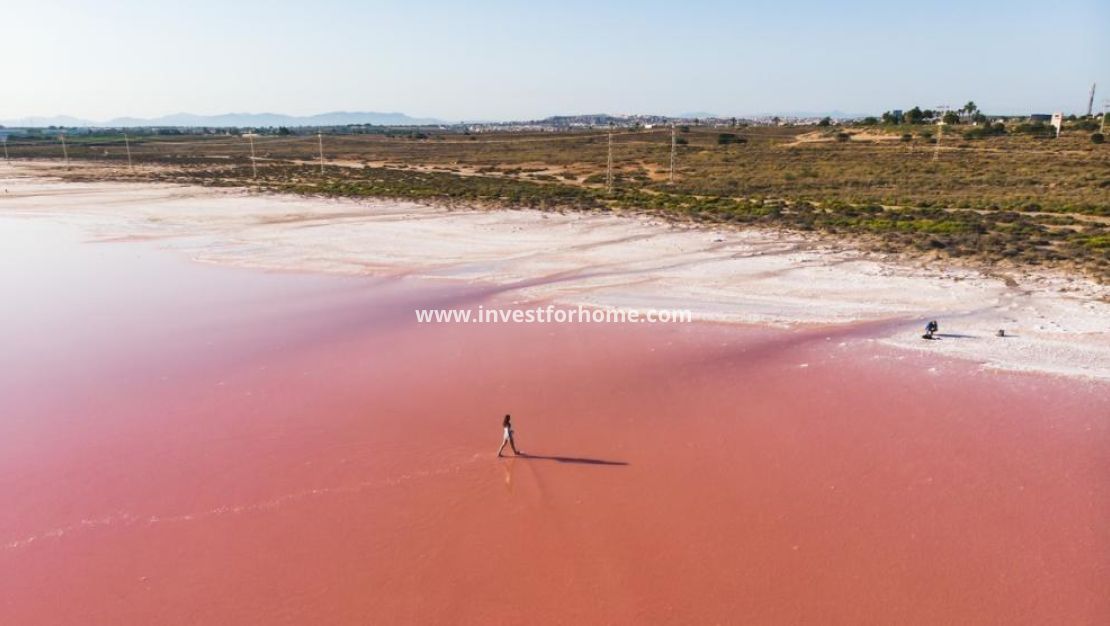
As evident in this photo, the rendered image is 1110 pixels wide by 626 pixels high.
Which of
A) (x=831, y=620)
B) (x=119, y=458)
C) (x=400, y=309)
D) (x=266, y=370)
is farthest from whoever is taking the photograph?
(x=400, y=309)

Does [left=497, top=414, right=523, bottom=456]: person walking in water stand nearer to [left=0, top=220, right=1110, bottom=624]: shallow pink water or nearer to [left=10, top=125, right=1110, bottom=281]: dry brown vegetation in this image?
[left=0, top=220, right=1110, bottom=624]: shallow pink water

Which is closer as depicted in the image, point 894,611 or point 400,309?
point 894,611

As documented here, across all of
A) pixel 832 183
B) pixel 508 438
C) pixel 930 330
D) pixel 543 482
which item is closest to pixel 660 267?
pixel 930 330

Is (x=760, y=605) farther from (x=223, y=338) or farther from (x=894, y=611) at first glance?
(x=223, y=338)

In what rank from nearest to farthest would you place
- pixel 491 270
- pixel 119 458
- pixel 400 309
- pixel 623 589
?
pixel 623 589 → pixel 119 458 → pixel 400 309 → pixel 491 270

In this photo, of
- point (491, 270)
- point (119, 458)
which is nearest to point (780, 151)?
point (491, 270)

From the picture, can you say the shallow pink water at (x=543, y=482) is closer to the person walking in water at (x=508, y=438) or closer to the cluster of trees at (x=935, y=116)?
the person walking in water at (x=508, y=438)

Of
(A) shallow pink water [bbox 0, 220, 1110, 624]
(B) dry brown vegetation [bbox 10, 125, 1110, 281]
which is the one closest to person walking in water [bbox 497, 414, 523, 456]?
(A) shallow pink water [bbox 0, 220, 1110, 624]

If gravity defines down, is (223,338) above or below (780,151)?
below
